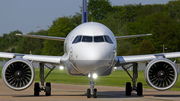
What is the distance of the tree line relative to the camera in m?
98.1

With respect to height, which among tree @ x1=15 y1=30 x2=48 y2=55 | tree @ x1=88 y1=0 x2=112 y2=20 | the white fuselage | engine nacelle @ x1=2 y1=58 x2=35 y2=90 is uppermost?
tree @ x1=88 y1=0 x2=112 y2=20

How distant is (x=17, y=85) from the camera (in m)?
16.9

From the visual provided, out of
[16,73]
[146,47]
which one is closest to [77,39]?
[16,73]

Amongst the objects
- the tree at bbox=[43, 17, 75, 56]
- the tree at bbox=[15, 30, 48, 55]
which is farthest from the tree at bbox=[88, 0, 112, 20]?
the tree at bbox=[15, 30, 48, 55]

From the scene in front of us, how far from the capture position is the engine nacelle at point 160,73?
16.7 m

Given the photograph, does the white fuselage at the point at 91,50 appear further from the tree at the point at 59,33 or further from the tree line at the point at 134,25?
the tree at the point at 59,33

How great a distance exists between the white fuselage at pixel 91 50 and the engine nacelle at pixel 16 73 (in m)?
2.15

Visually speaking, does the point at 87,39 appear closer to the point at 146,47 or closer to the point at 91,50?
the point at 91,50

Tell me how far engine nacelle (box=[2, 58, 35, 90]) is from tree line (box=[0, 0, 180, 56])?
6924cm

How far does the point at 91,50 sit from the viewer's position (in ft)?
49.5

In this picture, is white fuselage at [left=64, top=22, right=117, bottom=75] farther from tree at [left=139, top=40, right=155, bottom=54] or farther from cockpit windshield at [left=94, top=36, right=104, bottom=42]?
tree at [left=139, top=40, right=155, bottom=54]

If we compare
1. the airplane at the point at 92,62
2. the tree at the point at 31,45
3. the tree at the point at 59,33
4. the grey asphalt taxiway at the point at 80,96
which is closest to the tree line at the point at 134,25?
the tree at the point at 59,33

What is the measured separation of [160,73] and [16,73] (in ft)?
23.0

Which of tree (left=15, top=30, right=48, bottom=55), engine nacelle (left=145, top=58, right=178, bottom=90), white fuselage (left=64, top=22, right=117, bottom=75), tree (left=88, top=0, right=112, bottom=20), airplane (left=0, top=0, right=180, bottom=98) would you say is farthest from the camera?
tree (left=15, top=30, right=48, bottom=55)
